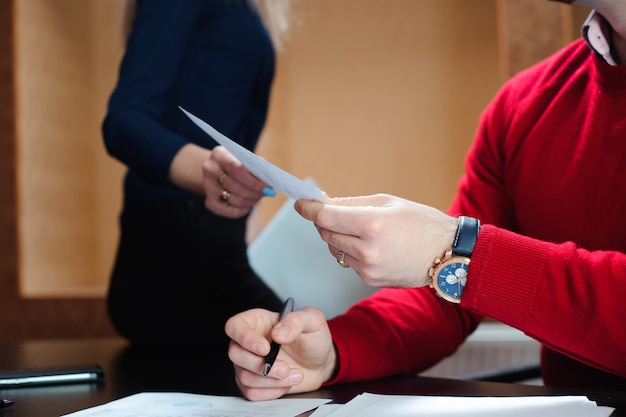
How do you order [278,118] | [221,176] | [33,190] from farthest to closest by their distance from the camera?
[278,118]
[33,190]
[221,176]

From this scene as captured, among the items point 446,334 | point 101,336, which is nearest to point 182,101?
point 446,334

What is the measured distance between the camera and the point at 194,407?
0.77 metres

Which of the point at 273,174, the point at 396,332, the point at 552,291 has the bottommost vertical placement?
the point at 396,332

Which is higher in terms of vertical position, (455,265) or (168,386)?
(455,265)

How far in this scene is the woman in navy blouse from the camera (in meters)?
1.33

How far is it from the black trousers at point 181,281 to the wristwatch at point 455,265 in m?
0.67

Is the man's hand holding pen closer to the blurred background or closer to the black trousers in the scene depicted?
the black trousers

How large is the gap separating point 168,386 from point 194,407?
0.56 ft

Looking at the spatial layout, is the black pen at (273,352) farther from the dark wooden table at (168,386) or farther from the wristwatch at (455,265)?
the wristwatch at (455,265)

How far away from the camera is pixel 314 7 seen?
3408mm

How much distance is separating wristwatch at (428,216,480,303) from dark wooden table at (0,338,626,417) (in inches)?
4.9

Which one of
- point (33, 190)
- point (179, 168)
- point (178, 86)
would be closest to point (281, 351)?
point (179, 168)

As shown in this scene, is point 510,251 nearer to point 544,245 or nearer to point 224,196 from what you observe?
point 544,245

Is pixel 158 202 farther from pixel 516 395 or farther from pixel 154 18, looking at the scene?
pixel 516 395
